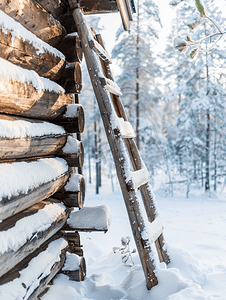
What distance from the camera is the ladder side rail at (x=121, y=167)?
220 centimetres

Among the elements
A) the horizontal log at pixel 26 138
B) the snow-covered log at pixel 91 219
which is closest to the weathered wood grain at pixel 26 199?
the horizontal log at pixel 26 138

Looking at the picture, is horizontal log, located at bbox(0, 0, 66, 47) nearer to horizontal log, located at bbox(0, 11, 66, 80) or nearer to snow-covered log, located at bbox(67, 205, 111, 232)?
horizontal log, located at bbox(0, 11, 66, 80)

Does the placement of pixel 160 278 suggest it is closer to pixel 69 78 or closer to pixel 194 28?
pixel 194 28

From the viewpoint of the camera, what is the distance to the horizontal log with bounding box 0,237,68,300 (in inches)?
57.3

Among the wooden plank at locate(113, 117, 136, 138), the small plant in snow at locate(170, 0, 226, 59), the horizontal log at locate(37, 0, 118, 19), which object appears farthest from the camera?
the horizontal log at locate(37, 0, 118, 19)

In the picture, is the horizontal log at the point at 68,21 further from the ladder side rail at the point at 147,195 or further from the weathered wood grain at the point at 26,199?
the weathered wood grain at the point at 26,199

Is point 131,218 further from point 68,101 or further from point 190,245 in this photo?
point 190,245

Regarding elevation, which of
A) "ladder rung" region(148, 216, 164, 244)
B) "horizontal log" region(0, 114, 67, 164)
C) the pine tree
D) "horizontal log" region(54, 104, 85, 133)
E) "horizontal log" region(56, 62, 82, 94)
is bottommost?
"ladder rung" region(148, 216, 164, 244)

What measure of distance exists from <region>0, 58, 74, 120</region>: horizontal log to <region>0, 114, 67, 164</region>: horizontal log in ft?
0.28

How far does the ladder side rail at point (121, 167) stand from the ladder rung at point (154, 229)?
133 millimetres

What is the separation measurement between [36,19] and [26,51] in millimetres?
421

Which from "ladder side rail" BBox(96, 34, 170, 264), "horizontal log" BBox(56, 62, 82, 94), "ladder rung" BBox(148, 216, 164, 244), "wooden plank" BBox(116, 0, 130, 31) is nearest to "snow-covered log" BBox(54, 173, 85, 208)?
"ladder side rail" BBox(96, 34, 170, 264)

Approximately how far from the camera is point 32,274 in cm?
173

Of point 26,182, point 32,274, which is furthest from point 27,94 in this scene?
point 32,274
